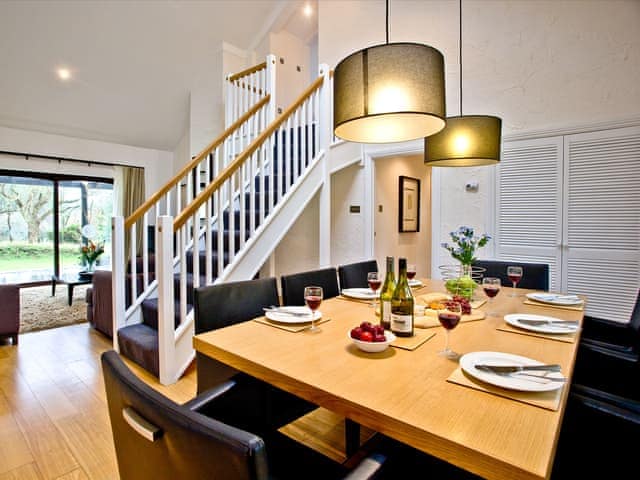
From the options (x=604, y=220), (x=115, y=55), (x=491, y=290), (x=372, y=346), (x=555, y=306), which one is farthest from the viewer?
(x=115, y=55)

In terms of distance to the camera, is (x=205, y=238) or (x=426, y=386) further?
(x=205, y=238)

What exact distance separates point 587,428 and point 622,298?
8.08ft

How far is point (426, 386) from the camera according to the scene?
→ 96cm

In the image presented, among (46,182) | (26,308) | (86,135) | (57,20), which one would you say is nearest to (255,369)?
(26,308)

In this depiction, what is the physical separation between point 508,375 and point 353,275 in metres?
1.56

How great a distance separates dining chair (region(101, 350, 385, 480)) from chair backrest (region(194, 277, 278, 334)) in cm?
82

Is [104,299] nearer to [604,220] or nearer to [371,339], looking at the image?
[371,339]

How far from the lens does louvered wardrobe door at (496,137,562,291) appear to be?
124 inches

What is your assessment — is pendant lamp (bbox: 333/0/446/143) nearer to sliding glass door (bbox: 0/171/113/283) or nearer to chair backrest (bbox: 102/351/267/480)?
chair backrest (bbox: 102/351/267/480)

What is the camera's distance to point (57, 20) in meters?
4.36

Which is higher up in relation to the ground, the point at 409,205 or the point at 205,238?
the point at 409,205

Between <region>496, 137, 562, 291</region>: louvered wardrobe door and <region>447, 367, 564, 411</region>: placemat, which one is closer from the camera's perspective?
<region>447, 367, 564, 411</region>: placemat

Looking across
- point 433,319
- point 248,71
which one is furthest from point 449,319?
point 248,71

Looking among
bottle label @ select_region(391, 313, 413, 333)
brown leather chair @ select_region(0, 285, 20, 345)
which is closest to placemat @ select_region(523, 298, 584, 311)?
bottle label @ select_region(391, 313, 413, 333)
